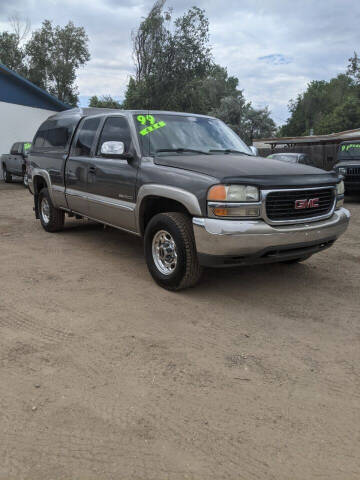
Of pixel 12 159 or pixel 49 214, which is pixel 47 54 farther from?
pixel 49 214

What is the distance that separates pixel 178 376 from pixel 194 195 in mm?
1752

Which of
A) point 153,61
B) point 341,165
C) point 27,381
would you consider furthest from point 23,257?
point 153,61

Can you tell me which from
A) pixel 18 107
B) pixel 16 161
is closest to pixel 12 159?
pixel 16 161

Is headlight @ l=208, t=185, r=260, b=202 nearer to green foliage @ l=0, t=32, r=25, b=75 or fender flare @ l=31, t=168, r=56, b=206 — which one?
fender flare @ l=31, t=168, r=56, b=206

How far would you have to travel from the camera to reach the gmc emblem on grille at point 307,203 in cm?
410

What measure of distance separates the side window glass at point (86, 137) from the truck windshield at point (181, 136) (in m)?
0.96

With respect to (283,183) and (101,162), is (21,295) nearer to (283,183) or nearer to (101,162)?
(101,162)

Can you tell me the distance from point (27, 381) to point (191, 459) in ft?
4.07

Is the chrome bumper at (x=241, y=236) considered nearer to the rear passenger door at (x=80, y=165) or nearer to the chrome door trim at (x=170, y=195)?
the chrome door trim at (x=170, y=195)

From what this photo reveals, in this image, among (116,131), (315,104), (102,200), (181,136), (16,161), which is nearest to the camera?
(181,136)

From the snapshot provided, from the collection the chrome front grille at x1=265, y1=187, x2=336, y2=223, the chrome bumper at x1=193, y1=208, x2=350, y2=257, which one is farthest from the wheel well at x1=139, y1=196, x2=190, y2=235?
the chrome front grille at x1=265, y1=187, x2=336, y2=223

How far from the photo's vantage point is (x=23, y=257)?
18.9 feet

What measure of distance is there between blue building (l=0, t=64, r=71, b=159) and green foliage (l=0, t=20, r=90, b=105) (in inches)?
1053

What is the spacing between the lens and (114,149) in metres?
4.77
